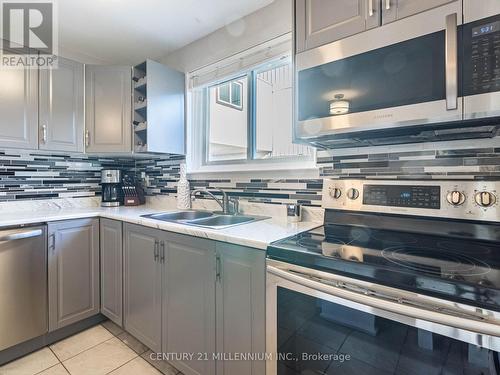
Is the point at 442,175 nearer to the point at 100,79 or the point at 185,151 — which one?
the point at 185,151

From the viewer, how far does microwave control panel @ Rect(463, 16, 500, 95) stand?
33.3 inches

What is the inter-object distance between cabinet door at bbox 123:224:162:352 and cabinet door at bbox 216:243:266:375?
52 cm

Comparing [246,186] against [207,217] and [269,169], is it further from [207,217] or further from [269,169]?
[207,217]

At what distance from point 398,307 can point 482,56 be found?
0.85m

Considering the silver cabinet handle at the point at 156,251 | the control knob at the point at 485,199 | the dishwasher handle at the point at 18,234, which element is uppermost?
the control knob at the point at 485,199

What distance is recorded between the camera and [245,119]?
6.98 feet

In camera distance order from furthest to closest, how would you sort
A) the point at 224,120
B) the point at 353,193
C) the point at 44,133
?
the point at 224,120
the point at 44,133
the point at 353,193

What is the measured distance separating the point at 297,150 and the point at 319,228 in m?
0.70

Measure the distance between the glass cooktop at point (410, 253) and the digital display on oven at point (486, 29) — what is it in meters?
0.68

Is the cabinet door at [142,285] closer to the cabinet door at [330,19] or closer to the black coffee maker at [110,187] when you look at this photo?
the black coffee maker at [110,187]

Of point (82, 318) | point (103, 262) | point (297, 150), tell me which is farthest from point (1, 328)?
point (297, 150)

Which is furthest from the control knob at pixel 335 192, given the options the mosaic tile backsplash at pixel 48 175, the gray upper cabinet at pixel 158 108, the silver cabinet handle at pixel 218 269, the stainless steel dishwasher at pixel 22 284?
the mosaic tile backsplash at pixel 48 175

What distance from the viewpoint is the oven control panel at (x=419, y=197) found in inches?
40.3

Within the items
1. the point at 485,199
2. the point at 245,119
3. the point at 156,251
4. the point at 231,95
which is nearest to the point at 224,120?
the point at 231,95
